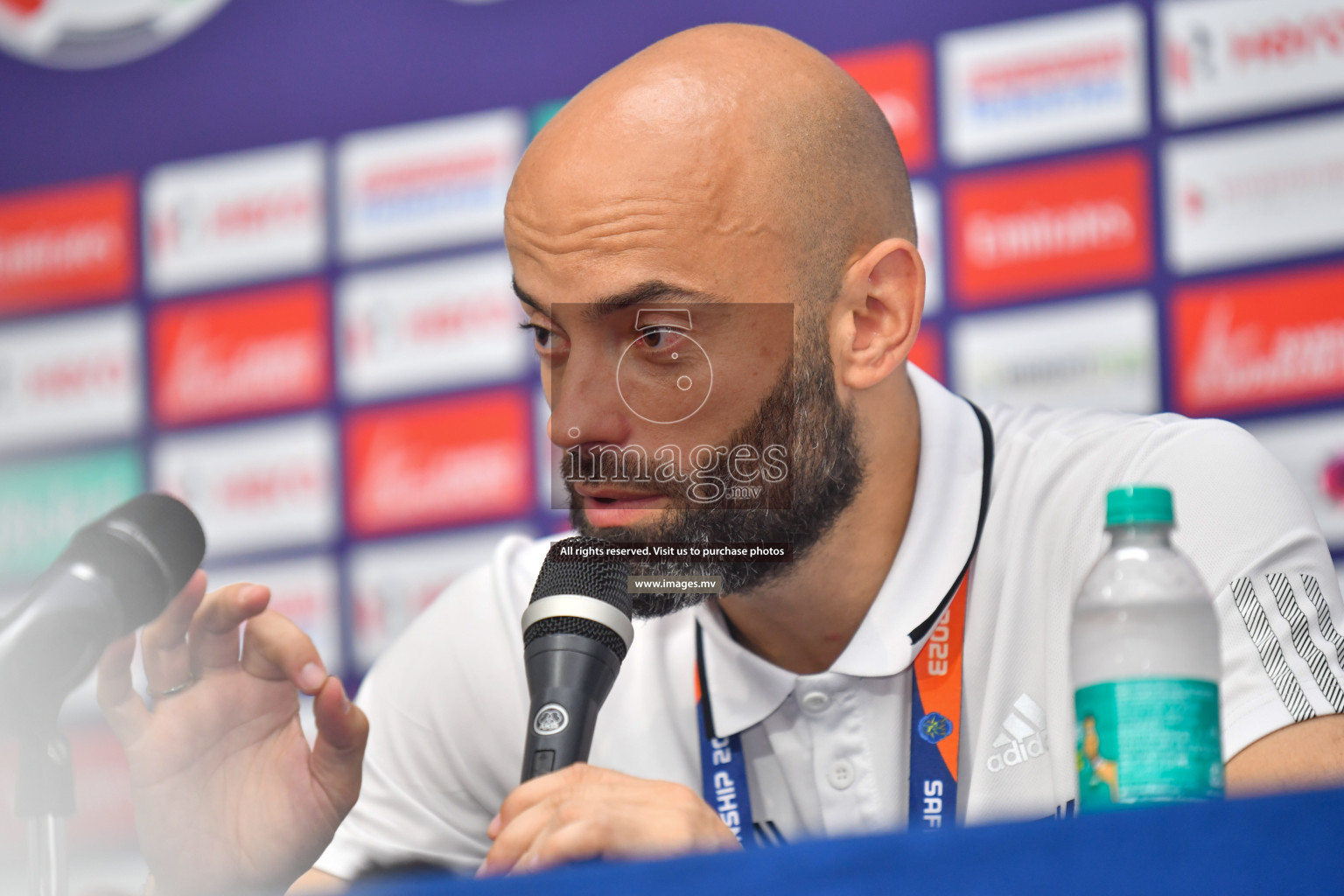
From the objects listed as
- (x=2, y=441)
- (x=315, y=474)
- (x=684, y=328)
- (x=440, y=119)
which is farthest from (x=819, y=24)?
(x=2, y=441)

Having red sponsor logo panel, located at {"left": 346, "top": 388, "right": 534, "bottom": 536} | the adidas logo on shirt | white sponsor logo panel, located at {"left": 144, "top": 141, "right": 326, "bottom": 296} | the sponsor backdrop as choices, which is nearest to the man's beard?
the adidas logo on shirt

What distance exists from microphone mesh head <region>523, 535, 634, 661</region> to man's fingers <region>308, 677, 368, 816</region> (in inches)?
9.8

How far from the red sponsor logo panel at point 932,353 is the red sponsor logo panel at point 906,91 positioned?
33 cm

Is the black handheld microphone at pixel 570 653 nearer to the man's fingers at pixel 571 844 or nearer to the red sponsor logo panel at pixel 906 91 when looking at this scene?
the man's fingers at pixel 571 844

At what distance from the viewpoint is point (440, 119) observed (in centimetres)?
282

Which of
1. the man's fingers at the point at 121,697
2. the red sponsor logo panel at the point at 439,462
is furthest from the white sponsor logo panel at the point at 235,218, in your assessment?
the man's fingers at the point at 121,697

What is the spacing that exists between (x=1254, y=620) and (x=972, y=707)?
0.26m

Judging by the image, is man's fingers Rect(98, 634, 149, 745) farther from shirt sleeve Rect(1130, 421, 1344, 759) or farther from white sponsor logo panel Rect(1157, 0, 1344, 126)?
white sponsor logo panel Rect(1157, 0, 1344, 126)

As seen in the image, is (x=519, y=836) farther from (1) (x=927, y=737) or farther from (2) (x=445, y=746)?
(2) (x=445, y=746)

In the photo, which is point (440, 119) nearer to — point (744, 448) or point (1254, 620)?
point (744, 448)

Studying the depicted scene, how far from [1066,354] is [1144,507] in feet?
5.84

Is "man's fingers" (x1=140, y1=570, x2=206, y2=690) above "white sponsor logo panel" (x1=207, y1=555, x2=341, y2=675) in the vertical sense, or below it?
above

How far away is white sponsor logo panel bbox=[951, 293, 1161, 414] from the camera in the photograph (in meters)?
2.36

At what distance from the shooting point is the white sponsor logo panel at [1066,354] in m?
2.36
